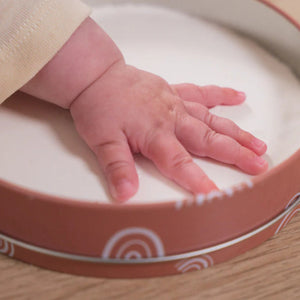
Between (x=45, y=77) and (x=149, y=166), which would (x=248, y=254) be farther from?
(x=45, y=77)

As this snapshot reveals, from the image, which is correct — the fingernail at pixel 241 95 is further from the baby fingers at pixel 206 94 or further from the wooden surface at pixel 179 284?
the wooden surface at pixel 179 284

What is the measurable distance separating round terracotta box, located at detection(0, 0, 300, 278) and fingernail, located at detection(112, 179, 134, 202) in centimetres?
3

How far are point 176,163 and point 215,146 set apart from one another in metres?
0.04

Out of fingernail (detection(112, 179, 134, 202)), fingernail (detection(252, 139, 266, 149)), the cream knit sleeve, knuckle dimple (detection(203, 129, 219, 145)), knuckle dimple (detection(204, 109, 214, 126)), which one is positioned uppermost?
the cream knit sleeve

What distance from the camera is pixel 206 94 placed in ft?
1.69

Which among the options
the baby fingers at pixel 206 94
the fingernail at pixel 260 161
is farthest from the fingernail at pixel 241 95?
the fingernail at pixel 260 161

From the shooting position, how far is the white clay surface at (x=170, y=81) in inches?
16.2

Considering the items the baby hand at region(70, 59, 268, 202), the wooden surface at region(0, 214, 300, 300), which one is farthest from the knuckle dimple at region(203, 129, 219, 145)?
the wooden surface at region(0, 214, 300, 300)

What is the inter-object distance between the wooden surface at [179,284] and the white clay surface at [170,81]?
69 millimetres

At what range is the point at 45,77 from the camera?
47cm

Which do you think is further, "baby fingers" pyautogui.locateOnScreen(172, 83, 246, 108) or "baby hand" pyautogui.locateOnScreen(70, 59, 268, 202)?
"baby fingers" pyautogui.locateOnScreen(172, 83, 246, 108)

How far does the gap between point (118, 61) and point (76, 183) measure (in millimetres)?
145

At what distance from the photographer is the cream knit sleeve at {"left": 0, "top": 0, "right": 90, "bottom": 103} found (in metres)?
0.44

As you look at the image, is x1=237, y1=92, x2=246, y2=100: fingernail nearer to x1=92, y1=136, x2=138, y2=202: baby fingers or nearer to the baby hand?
the baby hand
